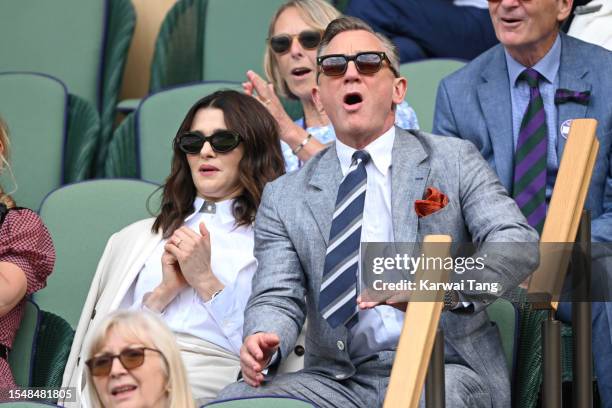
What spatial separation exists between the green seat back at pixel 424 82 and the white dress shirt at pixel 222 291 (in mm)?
1083

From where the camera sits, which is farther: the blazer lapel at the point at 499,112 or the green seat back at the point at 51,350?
the blazer lapel at the point at 499,112

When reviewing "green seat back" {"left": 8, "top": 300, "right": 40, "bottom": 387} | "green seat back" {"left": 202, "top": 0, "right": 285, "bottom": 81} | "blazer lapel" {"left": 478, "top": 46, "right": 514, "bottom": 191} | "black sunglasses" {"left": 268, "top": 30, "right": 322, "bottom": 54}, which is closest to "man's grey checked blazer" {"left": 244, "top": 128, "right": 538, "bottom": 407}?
"blazer lapel" {"left": 478, "top": 46, "right": 514, "bottom": 191}

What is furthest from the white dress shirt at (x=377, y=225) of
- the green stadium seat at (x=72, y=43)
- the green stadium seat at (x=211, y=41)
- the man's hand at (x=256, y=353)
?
the green stadium seat at (x=72, y=43)

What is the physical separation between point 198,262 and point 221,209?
0.81 feet

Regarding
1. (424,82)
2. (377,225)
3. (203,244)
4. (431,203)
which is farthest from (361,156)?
(424,82)

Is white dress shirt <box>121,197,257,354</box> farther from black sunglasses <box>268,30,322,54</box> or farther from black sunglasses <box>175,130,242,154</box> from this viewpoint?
black sunglasses <box>268,30,322,54</box>

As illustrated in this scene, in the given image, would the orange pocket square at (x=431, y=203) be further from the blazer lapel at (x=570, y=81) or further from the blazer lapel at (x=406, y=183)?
the blazer lapel at (x=570, y=81)

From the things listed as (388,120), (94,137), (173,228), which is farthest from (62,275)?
(388,120)

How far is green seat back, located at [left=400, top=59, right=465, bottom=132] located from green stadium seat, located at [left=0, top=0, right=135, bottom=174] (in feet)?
4.09

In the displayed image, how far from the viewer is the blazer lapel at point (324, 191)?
3.27 m

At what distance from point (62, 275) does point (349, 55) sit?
1.23 metres

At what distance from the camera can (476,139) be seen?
3.79 metres

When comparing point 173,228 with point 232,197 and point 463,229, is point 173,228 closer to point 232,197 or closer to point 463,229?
point 232,197

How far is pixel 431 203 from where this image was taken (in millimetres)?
3076
